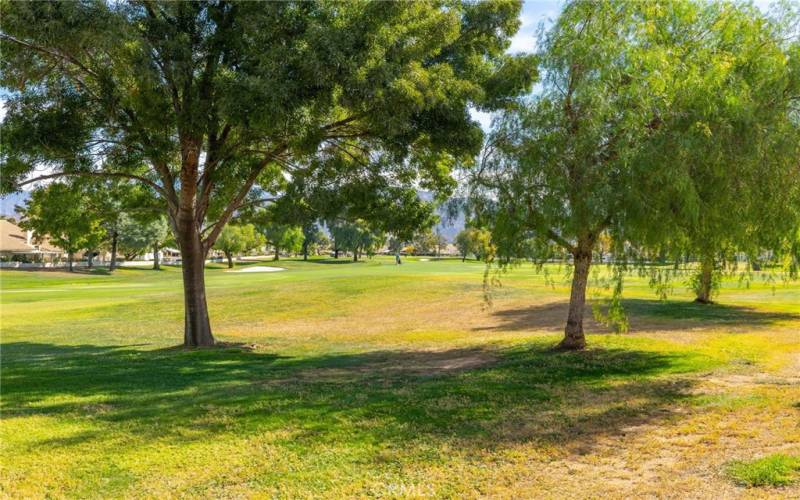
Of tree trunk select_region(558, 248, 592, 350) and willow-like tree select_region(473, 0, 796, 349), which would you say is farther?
tree trunk select_region(558, 248, 592, 350)

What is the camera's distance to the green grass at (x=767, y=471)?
239 inches

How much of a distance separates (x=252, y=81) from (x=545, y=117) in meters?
6.09

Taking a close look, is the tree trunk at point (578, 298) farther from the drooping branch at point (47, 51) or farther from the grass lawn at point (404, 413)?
the drooping branch at point (47, 51)

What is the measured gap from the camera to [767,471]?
20.7ft

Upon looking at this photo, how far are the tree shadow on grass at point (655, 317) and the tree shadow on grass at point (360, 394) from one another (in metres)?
6.67

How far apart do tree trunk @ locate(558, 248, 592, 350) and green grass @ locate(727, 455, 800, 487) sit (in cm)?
768

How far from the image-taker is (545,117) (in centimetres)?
1246

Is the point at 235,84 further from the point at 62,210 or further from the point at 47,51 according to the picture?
the point at 62,210

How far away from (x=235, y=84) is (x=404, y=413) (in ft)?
24.0

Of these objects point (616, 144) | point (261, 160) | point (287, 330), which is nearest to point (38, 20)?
point (261, 160)

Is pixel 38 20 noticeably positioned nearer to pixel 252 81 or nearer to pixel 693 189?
pixel 252 81

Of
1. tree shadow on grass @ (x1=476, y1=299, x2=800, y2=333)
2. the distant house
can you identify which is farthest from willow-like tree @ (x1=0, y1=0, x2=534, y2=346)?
the distant house

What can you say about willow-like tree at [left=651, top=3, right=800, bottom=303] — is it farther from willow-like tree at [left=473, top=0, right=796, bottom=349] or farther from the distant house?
the distant house

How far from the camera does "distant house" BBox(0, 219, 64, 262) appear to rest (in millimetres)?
84250
